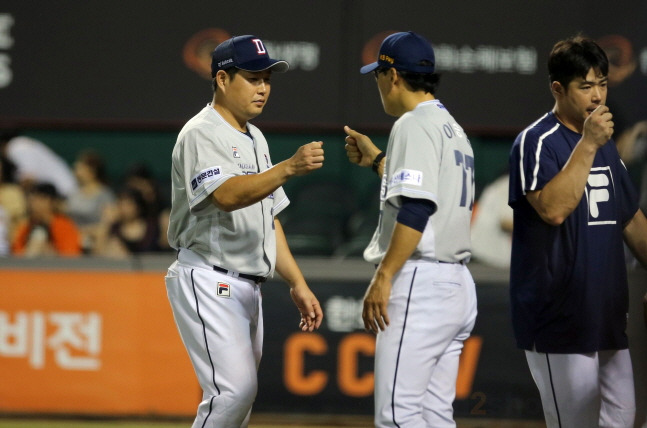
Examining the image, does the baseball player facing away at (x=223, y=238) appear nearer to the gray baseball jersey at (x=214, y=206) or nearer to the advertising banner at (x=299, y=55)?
the gray baseball jersey at (x=214, y=206)

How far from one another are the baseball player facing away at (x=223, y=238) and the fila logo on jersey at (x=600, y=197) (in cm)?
115

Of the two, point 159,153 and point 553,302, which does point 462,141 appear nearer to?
point 553,302

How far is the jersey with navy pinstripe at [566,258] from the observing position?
3561mm

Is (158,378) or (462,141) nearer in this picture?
(462,141)

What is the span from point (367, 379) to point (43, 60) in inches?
132

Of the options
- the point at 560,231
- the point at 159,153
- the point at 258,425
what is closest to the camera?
the point at 560,231

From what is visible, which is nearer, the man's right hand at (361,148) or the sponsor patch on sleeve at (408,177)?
the sponsor patch on sleeve at (408,177)

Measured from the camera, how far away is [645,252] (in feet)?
12.4

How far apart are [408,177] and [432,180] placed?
0.28 ft

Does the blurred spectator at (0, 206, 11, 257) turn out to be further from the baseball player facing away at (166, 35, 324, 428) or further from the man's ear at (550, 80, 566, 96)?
the man's ear at (550, 80, 566, 96)

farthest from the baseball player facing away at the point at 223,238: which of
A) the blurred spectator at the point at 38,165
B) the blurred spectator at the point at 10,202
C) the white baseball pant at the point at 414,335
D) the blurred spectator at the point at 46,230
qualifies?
the blurred spectator at the point at 38,165

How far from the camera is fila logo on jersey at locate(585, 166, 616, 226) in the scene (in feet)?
11.7

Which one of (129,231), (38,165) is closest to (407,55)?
(129,231)

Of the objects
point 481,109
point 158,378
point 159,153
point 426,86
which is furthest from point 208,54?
point 426,86
